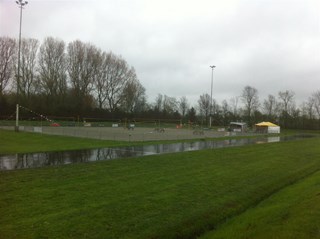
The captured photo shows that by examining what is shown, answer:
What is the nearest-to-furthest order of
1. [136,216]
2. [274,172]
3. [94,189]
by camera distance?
[136,216] < [94,189] < [274,172]

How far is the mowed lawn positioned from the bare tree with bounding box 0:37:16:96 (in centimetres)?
6270

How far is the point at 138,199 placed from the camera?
30.6 ft

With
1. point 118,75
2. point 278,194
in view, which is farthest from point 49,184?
point 118,75

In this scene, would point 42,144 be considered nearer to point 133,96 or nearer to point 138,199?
point 138,199

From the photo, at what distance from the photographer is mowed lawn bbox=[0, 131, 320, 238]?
6.87m

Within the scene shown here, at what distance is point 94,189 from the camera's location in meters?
10.2

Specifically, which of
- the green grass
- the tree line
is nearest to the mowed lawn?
the green grass

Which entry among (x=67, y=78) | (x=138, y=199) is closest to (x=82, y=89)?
(x=67, y=78)

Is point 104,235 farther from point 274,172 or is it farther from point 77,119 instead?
point 77,119

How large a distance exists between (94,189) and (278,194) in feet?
19.9

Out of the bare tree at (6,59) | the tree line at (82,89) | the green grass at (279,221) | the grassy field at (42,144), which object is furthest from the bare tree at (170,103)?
the green grass at (279,221)

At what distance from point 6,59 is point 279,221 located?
7269cm

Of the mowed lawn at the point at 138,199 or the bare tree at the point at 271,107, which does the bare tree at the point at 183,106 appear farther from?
the mowed lawn at the point at 138,199

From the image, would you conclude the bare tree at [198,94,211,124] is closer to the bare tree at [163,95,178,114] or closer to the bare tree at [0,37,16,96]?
the bare tree at [163,95,178,114]
